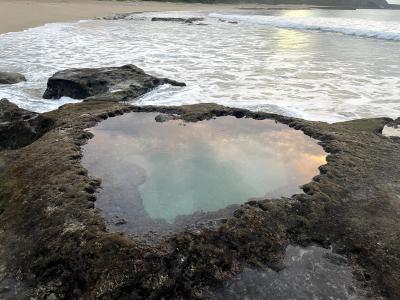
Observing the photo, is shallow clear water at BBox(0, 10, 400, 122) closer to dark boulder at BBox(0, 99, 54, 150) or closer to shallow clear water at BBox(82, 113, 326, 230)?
dark boulder at BBox(0, 99, 54, 150)

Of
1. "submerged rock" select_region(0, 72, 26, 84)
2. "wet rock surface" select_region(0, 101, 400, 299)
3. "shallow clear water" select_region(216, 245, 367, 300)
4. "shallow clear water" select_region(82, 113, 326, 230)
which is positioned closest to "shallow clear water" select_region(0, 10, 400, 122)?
"submerged rock" select_region(0, 72, 26, 84)

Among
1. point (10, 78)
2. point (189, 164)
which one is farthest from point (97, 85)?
point (189, 164)

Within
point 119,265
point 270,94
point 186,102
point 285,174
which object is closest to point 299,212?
point 285,174

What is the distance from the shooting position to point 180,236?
4383 millimetres

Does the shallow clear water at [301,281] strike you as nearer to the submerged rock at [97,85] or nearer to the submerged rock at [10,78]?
the submerged rock at [97,85]

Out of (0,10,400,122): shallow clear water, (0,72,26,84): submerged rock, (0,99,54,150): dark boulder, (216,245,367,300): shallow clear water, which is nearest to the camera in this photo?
(216,245,367,300): shallow clear water

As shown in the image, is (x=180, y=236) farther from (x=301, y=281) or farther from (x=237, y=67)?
(x=237, y=67)

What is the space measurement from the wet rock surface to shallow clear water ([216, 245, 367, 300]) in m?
0.09

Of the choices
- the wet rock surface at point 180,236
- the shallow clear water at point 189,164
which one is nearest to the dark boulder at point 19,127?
the shallow clear water at point 189,164

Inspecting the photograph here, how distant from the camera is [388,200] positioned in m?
5.28

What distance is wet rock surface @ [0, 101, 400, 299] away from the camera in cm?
396

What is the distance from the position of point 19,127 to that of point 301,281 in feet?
19.9

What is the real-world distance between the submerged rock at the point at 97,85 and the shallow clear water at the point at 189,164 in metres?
2.74

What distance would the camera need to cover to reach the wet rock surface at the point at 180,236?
3.96 meters
